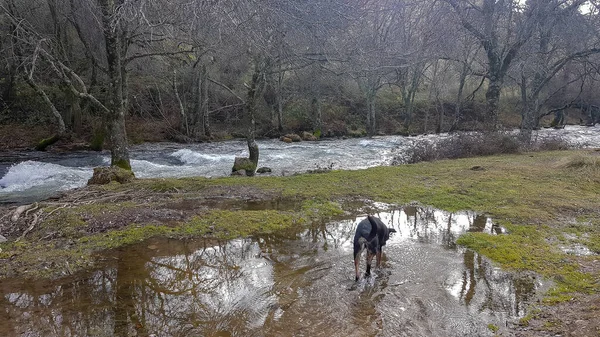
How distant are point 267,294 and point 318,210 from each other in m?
3.24

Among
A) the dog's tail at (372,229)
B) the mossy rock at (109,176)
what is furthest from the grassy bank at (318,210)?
the dog's tail at (372,229)

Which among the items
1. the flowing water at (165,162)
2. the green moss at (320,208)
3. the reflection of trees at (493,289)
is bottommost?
the reflection of trees at (493,289)

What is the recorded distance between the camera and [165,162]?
628 inches

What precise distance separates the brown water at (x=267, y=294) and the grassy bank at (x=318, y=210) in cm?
43

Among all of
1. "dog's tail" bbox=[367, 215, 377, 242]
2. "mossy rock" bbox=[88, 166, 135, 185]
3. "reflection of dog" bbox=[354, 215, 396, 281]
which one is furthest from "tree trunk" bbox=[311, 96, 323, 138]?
"dog's tail" bbox=[367, 215, 377, 242]

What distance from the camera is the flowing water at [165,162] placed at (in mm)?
10626

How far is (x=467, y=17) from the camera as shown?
47.4 ft

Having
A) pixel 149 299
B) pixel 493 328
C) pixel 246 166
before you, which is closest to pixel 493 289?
pixel 493 328

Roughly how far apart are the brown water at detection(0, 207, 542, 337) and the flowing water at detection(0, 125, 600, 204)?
6036 millimetres

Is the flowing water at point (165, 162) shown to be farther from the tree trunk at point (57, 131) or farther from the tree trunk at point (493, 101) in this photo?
the tree trunk at point (493, 101)

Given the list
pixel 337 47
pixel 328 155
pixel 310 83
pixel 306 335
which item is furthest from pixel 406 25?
pixel 310 83

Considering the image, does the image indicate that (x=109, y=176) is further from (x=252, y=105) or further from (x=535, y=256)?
(x=535, y=256)

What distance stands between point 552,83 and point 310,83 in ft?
66.3

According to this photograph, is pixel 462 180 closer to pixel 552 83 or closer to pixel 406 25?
pixel 406 25
